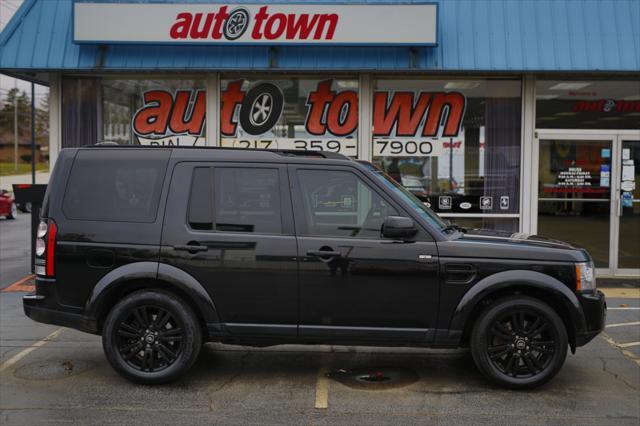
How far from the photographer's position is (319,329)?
5.30 m

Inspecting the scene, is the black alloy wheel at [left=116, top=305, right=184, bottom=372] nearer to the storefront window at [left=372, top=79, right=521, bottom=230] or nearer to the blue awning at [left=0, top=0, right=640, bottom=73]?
the blue awning at [left=0, top=0, right=640, bottom=73]

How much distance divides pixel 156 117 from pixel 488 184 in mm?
5287

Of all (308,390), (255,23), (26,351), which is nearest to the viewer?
(308,390)

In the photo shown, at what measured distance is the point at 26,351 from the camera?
21.4 ft

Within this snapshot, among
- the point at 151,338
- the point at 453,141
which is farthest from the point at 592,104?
the point at 151,338

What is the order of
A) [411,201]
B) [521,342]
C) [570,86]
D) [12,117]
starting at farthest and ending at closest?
[12,117]
[570,86]
[411,201]
[521,342]

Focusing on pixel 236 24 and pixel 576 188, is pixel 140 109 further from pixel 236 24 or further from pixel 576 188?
A: pixel 576 188

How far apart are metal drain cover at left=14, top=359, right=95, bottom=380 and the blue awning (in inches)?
191

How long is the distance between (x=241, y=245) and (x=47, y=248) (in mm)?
1607

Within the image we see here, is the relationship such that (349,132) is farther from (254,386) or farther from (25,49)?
(254,386)

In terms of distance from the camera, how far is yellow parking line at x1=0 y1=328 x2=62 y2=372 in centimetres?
610

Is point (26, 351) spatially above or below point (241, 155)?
→ below

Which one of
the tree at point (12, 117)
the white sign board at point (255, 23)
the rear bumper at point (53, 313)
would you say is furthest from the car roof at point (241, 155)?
the tree at point (12, 117)

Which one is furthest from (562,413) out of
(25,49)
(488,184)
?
(25,49)
